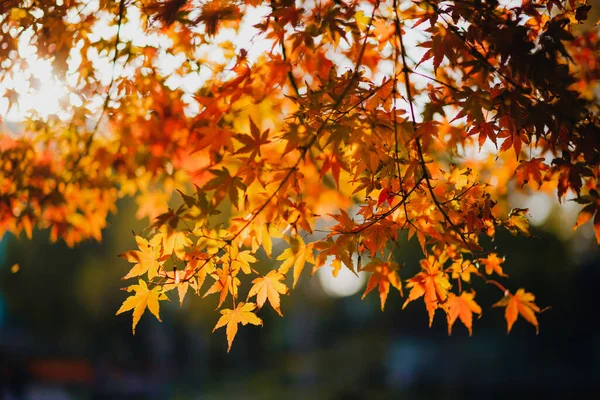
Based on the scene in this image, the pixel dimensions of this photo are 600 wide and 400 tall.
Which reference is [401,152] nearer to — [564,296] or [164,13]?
[164,13]

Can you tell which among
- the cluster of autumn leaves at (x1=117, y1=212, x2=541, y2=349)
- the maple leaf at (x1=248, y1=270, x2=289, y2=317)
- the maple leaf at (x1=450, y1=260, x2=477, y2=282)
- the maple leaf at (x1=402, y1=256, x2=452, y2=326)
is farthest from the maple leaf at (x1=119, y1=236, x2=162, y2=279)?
the maple leaf at (x1=450, y1=260, x2=477, y2=282)

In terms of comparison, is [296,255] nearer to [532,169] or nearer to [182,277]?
[182,277]

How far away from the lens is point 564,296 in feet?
44.4

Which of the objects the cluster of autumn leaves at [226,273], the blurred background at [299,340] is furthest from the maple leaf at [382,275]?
the blurred background at [299,340]

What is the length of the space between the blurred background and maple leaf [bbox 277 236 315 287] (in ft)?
33.6

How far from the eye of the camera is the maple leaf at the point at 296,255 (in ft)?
5.98

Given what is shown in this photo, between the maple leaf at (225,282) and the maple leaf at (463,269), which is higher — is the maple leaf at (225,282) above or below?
below

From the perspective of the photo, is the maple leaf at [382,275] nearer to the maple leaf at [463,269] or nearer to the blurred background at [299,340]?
the maple leaf at [463,269]

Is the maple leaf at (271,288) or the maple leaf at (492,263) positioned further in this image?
the maple leaf at (492,263)

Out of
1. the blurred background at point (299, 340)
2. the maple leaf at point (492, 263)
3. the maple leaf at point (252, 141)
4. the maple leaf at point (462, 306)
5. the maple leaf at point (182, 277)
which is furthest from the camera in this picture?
the blurred background at point (299, 340)

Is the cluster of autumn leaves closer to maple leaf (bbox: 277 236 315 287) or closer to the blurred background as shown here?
maple leaf (bbox: 277 236 315 287)

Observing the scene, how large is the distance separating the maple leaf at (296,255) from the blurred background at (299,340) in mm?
10228

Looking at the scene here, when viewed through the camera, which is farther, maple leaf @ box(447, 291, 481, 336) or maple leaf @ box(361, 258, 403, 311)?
maple leaf @ box(447, 291, 481, 336)

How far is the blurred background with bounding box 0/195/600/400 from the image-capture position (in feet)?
40.4
